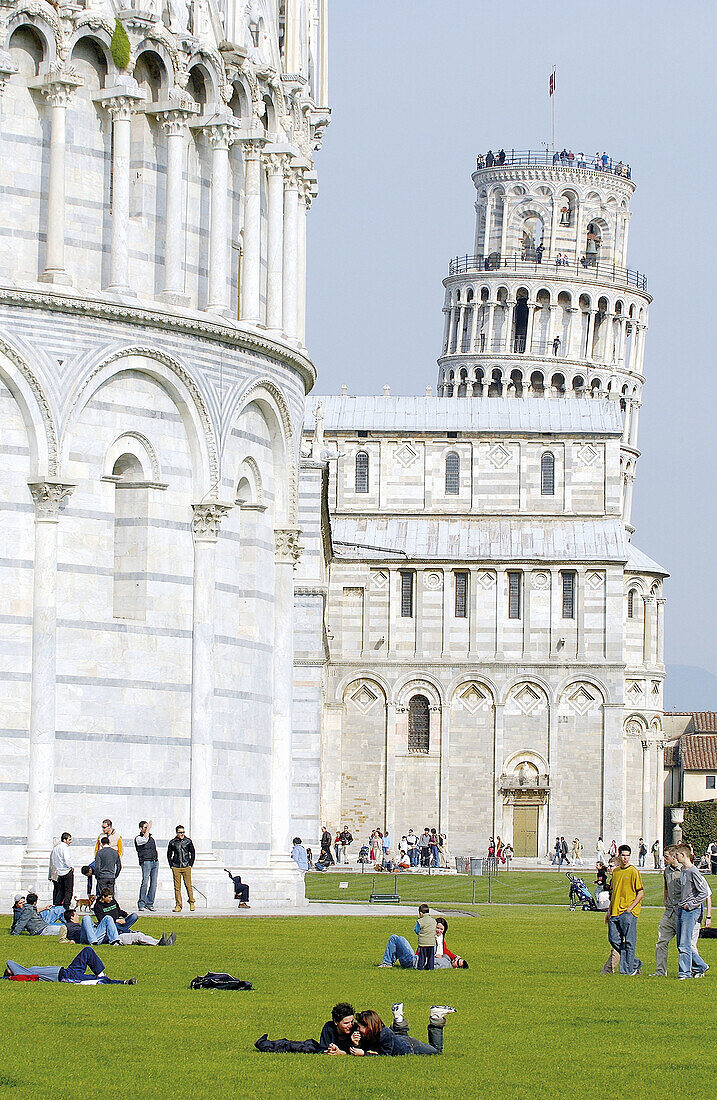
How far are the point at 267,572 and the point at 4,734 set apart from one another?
24.1 ft

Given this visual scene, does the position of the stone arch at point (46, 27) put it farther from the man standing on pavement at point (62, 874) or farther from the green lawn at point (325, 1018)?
the green lawn at point (325, 1018)

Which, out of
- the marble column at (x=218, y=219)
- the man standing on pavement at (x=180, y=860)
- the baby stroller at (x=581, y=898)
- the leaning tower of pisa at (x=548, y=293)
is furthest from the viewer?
the leaning tower of pisa at (x=548, y=293)

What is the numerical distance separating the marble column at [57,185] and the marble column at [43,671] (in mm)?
3847

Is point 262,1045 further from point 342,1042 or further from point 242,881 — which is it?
point 242,881

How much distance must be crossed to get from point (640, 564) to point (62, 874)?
240 ft

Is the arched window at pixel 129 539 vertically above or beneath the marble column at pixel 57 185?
beneath

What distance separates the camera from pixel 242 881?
36812 millimetres

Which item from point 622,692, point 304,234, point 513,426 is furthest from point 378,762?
point 304,234

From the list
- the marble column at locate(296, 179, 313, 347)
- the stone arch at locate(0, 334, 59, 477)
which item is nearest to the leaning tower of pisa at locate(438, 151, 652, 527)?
the marble column at locate(296, 179, 313, 347)

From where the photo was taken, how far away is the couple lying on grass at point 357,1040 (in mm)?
16234

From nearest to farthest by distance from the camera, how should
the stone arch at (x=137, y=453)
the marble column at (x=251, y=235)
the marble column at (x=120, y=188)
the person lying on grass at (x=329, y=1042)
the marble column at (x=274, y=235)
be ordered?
the person lying on grass at (x=329, y=1042) → the stone arch at (x=137, y=453) → the marble column at (x=120, y=188) → the marble column at (x=251, y=235) → the marble column at (x=274, y=235)

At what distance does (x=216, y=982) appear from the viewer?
20266 mm

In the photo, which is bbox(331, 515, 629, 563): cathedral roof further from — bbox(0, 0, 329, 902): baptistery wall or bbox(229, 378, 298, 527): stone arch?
bbox(0, 0, 329, 902): baptistery wall

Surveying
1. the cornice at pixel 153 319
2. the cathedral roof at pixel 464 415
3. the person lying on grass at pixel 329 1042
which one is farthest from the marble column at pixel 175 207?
the cathedral roof at pixel 464 415
